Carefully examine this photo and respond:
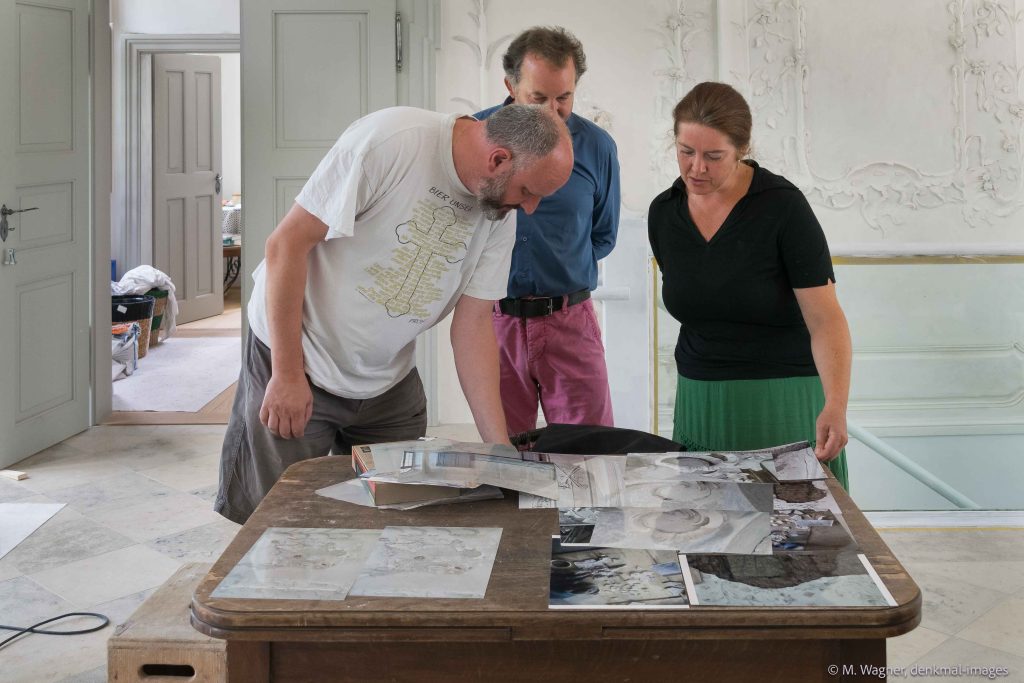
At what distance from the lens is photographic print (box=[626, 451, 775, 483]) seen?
75.0 inches

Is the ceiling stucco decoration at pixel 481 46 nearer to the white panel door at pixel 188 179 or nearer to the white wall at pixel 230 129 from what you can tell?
the white panel door at pixel 188 179

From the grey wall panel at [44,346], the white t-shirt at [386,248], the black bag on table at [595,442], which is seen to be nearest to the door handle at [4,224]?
the grey wall panel at [44,346]

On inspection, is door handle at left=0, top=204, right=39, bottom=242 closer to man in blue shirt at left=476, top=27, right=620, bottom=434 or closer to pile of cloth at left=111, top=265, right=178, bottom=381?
pile of cloth at left=111, top=265, right=178, bottom=381

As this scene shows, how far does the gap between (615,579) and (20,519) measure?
10.7ft

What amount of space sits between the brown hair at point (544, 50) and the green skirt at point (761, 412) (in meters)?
1.00

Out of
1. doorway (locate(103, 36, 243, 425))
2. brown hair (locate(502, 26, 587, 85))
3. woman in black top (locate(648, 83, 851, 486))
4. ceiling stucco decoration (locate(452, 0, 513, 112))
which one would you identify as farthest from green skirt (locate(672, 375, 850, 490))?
doorway (locate(103, 36, 243, 425))

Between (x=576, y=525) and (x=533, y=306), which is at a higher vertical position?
(x=533, y=306)

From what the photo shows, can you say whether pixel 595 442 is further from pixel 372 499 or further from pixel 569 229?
pixel 569 229

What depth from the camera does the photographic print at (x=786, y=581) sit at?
4.66 ft

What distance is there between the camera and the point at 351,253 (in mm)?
2199

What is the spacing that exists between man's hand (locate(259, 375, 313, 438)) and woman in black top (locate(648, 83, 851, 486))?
84cm

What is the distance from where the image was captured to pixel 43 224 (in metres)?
5.03

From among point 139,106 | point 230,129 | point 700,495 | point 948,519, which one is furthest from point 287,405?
point 230,129

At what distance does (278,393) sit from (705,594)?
1097 millimetres
